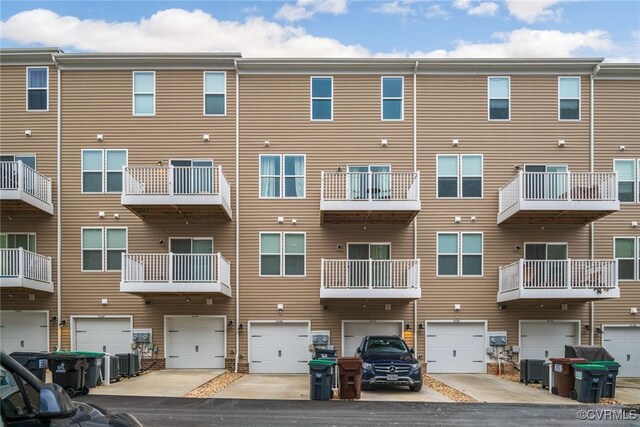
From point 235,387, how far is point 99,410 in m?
12.4

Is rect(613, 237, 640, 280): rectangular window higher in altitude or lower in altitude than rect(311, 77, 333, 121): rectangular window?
lower

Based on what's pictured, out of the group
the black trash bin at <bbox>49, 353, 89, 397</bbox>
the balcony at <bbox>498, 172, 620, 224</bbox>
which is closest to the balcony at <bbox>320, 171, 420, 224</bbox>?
the balcony at <bbox>498, 172, 620, 224</bbox>

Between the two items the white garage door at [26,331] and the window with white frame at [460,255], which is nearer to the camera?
the white garage door at [26,331]

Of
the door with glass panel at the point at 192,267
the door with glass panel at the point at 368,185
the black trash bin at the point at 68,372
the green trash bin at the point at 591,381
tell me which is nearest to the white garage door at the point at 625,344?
the green trash bin at the point at 591,381

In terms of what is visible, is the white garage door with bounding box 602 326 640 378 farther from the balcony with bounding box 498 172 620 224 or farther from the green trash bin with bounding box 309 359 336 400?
the green trash bin with bounding box 309 359 336 400

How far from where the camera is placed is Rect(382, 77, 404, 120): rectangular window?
2186 cm

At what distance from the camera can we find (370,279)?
63.5 ft

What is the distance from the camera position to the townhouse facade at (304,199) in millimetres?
21234

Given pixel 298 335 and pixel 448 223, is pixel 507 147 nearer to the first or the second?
pixel 448 223

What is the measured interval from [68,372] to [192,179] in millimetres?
6990

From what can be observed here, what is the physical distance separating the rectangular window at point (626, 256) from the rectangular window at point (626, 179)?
142 cm

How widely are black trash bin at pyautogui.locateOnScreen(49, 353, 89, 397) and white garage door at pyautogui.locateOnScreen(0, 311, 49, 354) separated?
6.71 meters

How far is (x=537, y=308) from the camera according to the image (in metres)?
21.3

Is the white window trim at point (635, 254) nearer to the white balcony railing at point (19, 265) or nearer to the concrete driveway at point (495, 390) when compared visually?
the concrete driveway at point (495, 390)
